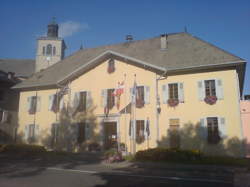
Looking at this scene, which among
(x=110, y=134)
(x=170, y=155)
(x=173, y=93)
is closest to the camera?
(x=170, y=155)

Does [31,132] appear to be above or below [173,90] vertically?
below

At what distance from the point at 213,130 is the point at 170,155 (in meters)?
3.75

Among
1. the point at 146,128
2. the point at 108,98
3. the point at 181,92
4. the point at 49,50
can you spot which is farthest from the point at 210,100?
the point at 49,50

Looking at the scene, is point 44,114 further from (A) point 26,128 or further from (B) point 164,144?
(B) point 164,144

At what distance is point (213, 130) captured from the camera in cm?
1491

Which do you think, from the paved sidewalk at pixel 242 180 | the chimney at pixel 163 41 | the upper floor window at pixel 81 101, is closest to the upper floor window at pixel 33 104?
the upper floor window at pixel 81 101

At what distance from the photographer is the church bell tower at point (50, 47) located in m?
41.7

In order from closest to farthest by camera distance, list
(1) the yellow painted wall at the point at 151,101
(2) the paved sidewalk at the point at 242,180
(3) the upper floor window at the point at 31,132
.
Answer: (2) the paved sidewalk at the point at 242,180, (1) the yellow painted wall at the point at 151,101, (3) the upper floor window at the point at 31,132

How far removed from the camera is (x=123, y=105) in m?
17.5

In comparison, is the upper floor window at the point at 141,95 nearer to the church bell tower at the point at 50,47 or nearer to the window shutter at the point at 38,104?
the window shutter at the point at 38,104

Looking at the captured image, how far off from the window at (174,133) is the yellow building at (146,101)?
68mm

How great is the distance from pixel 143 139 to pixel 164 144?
1550 millimetres

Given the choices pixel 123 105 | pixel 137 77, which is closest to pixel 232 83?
pixel 137 77

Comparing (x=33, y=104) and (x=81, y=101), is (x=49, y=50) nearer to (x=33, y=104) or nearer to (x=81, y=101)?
(x=33, y=104)
